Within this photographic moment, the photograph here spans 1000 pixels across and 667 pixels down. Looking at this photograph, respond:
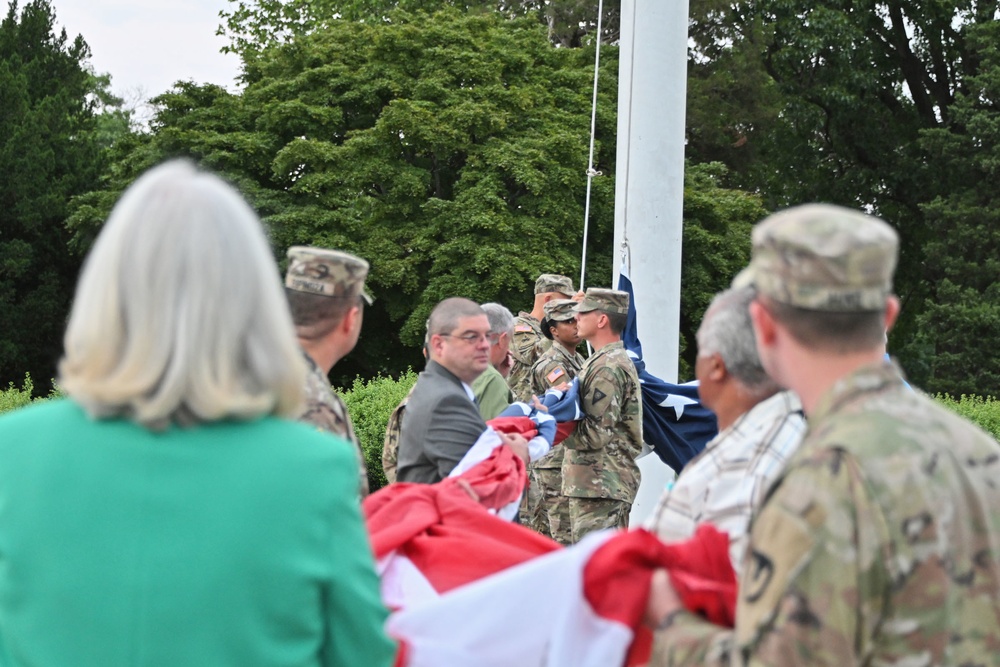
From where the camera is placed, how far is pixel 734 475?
9.48ft

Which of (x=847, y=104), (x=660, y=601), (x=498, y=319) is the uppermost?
(x=847, y=104)

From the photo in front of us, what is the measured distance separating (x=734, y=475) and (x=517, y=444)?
2416mm

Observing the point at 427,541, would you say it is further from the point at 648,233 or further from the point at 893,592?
the point at 648,233

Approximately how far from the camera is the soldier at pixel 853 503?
1.99 m

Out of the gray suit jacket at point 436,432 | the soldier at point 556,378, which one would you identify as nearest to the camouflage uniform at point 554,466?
the soldier at point 556,378

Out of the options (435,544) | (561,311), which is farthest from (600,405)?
(435,544)

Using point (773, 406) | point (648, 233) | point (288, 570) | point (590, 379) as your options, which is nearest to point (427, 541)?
point (773, 406)

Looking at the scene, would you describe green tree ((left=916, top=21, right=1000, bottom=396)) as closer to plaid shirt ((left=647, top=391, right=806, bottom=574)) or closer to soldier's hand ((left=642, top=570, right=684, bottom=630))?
plaid shirt ((left=647, top=391, right=806, bottom=574))

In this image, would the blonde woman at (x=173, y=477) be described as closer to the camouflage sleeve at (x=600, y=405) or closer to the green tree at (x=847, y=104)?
the camouflage sleeve at (x=600, y=405)

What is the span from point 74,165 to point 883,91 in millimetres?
21454

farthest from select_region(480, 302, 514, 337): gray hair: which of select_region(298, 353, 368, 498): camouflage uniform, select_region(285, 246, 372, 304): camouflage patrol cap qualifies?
select_region(298, 353, 368, 498): camouflage uniform

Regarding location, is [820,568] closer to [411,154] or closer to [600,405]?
[600,405]

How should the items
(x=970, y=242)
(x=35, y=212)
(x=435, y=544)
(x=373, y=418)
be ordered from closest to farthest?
(x=435, y=544)
(x=373, y=418)
(x=970, y=242)
(x=35, y=212)

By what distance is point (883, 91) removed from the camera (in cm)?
3034
